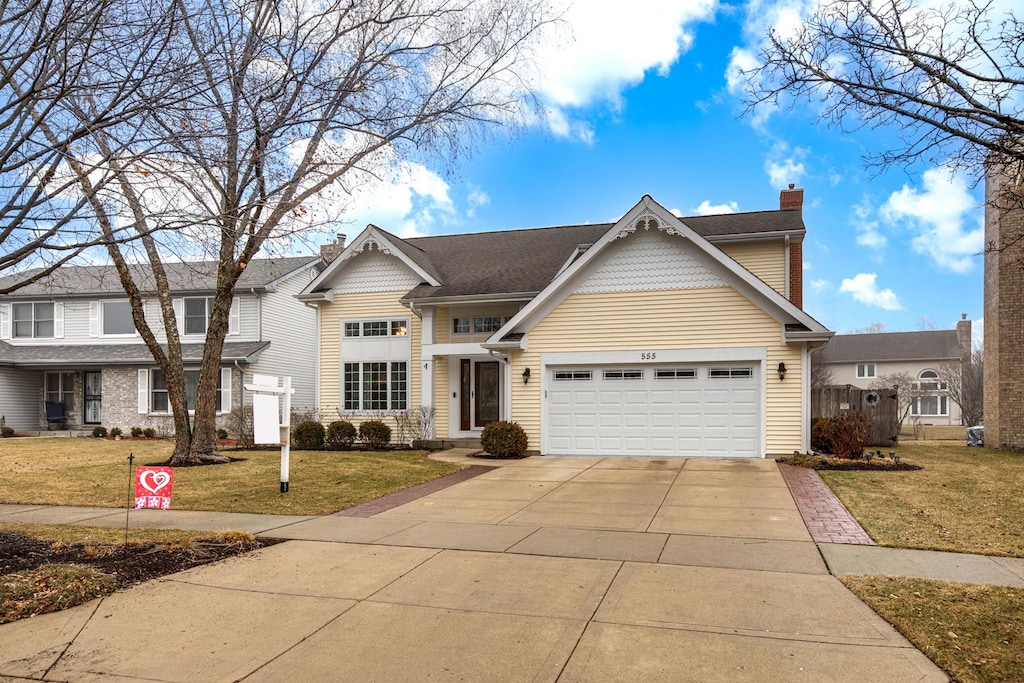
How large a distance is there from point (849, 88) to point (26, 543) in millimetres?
9502

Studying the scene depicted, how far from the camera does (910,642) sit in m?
5.02

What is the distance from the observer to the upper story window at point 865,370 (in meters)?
53.5

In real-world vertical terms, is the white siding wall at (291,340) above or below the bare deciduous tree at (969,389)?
above

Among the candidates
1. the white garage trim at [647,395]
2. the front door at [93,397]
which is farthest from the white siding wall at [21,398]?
the white garage trim at [647,395]

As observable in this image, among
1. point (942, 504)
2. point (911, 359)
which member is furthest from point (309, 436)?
point (911, 359)

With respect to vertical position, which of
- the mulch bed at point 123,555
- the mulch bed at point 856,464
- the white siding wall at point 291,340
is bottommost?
the mulch bed at point 856,464

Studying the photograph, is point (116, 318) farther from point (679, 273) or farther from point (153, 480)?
point (153, 480)

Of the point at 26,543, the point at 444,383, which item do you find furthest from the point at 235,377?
the point at 26,543

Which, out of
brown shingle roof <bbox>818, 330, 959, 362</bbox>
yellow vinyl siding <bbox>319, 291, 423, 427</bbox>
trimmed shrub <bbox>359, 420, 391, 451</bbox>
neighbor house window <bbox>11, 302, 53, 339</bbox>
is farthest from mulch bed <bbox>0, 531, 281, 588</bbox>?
brown shingle roof <bbox>818, 330, 959, 362</bbox>

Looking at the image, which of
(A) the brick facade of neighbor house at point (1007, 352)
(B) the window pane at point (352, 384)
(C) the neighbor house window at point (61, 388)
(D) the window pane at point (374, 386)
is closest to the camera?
(A) the brick facade of neighbor house at point (1007, 352)

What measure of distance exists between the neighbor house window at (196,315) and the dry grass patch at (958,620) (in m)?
25.5

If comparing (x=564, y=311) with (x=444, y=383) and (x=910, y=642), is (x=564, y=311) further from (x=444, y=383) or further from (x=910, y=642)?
(x=910, y=642)

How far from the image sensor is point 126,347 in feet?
90.7

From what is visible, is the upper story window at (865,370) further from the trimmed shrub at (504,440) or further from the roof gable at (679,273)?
the trimmed shrub at (504,440)
